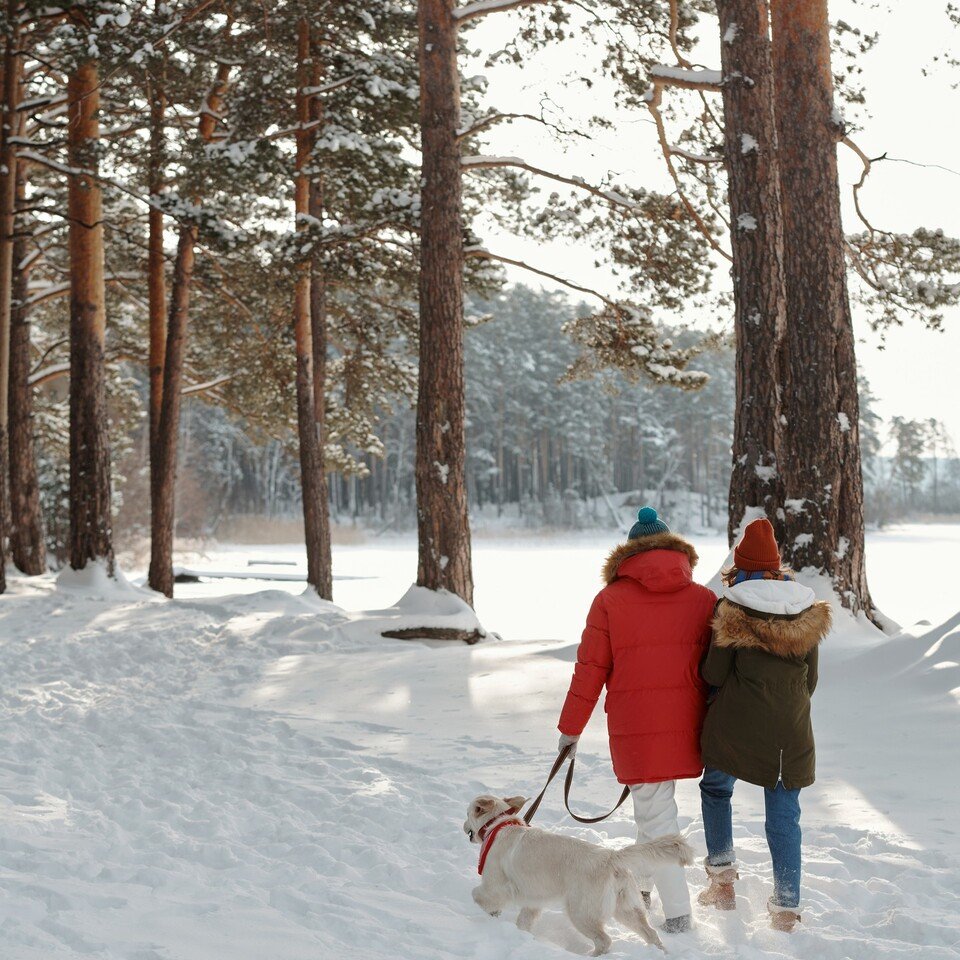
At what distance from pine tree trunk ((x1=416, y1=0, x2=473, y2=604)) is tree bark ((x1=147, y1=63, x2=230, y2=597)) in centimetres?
552

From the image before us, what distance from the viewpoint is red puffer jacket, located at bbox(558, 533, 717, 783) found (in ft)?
12.5

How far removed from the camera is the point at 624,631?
383 cm

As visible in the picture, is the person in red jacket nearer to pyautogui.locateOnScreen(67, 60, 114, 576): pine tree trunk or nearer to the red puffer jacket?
the red puffer jacket

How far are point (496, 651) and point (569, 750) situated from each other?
5770 mm

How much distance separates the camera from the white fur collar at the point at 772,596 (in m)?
3.62

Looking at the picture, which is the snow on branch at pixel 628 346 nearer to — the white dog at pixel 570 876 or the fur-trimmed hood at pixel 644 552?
the fur-trimmed hood at pixel 644 552

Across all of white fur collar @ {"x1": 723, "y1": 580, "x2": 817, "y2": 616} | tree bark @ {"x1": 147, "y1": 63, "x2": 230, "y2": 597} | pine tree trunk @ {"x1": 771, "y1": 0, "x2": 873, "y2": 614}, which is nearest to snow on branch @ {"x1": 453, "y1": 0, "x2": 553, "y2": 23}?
pine tree trunk @ {"x1": 771, "y1": 0, "x2": 873, "y2": 614}

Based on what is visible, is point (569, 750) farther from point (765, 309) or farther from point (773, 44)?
point (773, 44)

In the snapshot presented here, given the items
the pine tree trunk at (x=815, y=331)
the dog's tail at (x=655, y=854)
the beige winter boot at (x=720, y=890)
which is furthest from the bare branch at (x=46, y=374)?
the dog's tail at (x=655, y=854)

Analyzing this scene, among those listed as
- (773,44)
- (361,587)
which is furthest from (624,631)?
(361,587)

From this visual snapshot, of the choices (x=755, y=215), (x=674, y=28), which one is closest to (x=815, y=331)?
(x=755, y=215)

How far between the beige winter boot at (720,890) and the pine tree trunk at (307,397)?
11.6 meters

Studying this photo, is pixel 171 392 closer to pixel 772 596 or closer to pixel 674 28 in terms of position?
pixel 674 28

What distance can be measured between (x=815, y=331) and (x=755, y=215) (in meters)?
1.19
